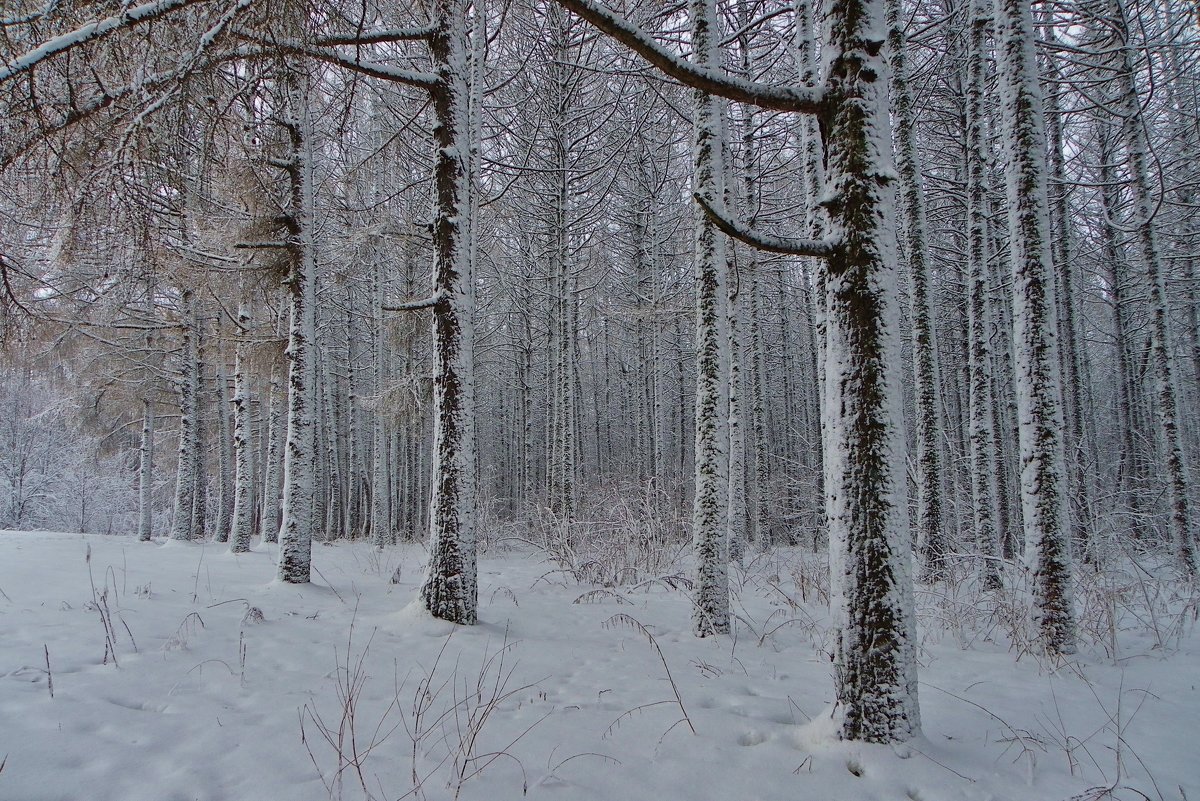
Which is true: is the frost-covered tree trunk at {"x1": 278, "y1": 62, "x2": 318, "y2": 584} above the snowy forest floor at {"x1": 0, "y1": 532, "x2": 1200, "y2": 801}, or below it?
above

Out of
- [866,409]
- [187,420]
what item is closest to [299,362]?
[866,409]

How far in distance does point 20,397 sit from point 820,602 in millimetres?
29569

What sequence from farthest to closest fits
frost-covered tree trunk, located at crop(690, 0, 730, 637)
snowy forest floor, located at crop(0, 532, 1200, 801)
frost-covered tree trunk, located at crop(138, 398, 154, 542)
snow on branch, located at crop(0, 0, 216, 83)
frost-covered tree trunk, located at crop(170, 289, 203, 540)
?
frost-covered tree trunk, located at crop(138, 398, 154, 542) → frost-covered tree trunk, located at crop(170, 289, 203, 540) → frost-covered tree trunk, located at crop(690, 0, 730, 637) → snow on branch, located at crop(0, 0, 216, 83) → snowy forest floor, located at crop(0, 532, 1200, 801)

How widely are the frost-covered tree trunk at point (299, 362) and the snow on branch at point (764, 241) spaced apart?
5.84 metres

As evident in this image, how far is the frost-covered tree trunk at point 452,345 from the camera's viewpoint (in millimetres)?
4934

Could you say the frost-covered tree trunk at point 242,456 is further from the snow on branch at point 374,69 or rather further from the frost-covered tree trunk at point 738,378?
the frost-covered tree trunk at point 738,378

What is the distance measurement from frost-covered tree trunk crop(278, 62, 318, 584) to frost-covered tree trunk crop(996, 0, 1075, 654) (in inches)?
Result: 277

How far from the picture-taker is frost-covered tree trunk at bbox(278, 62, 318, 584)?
6445 mm

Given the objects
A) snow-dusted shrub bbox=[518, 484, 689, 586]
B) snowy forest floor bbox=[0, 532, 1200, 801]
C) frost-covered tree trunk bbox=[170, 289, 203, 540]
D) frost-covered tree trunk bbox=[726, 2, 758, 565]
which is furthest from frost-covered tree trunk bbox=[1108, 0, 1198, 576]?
frost-covered tree trunk bbox=[170, 289, 203, 540]

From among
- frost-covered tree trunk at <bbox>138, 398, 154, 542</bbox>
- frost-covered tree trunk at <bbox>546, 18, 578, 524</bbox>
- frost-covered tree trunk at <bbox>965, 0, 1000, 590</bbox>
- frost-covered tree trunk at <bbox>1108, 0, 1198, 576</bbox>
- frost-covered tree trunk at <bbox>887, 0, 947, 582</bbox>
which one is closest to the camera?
frost-covered tree trunk at <bbox>887, 0, 947, 582</bbox>

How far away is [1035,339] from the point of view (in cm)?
440

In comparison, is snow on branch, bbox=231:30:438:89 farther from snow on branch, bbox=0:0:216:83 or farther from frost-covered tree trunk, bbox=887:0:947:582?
frost-covered tree trunk, bbox=887:0:947:582

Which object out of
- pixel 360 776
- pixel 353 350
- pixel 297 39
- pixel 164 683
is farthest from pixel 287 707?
pixel 353 350

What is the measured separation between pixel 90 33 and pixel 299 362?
4.44 meters
